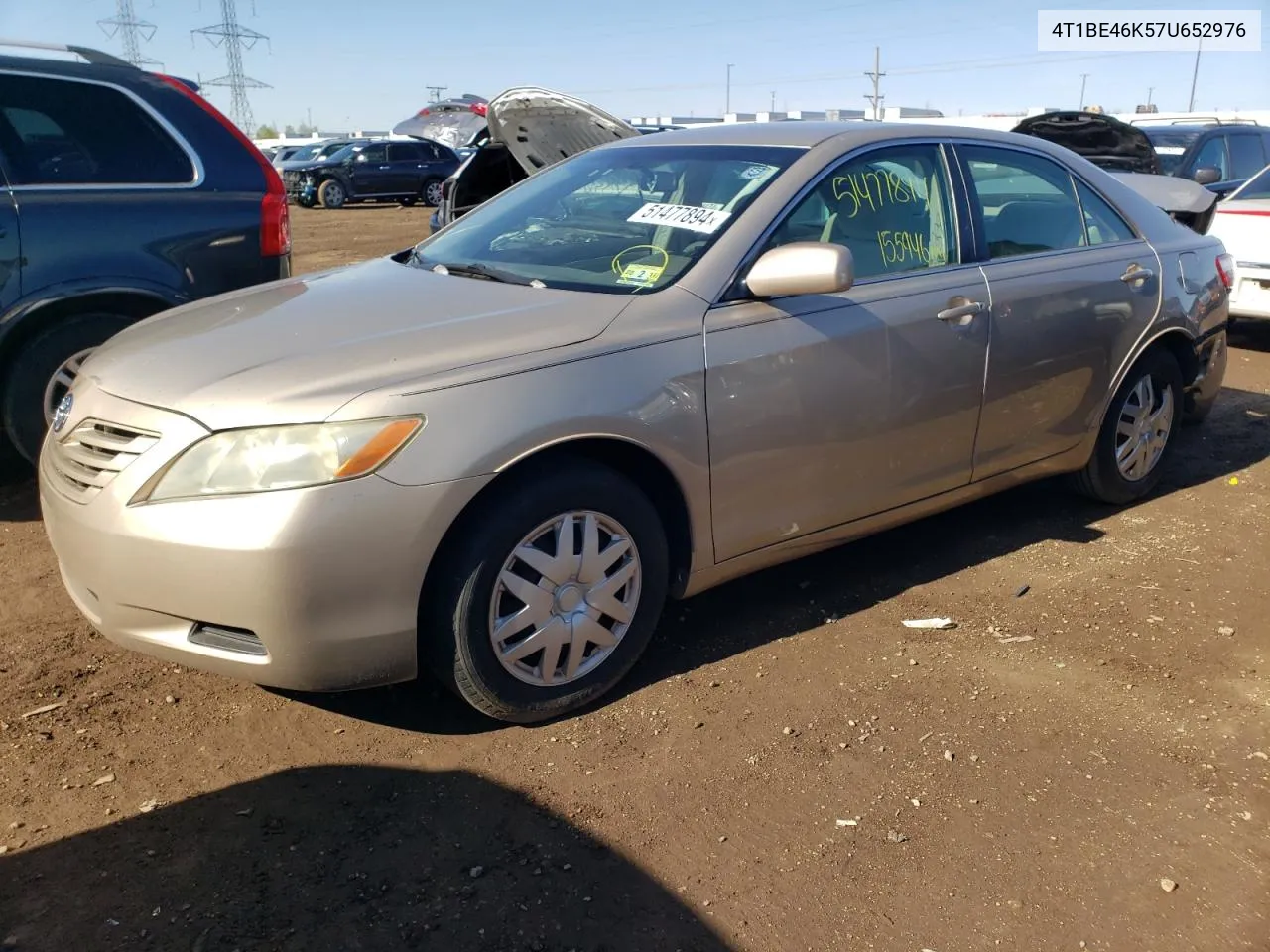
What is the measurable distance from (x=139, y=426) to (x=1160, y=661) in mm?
3175

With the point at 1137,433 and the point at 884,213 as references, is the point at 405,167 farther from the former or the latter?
the point at 884,213

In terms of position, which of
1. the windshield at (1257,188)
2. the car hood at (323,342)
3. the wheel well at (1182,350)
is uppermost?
the windshield at (1257,188)

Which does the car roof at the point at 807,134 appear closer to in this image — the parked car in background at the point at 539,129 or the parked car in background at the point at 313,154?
the parked car in background at the point at 539,129

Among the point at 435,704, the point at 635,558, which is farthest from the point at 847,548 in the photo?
the point at 435,704

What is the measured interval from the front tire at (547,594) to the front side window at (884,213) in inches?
42.5

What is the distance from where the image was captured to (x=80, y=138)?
4.71 m

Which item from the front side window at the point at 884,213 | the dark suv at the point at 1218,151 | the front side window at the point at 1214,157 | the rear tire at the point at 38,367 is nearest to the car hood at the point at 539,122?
the rear tire at the point at 38,367

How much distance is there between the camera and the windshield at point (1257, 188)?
27.6ft

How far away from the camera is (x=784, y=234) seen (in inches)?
137

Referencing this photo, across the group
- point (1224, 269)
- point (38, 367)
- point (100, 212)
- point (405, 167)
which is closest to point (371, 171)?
point (405, 167)

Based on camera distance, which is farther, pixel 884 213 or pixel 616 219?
pixel 884 213

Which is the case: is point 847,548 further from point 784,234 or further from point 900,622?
point 784,234

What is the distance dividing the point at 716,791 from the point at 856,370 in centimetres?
146

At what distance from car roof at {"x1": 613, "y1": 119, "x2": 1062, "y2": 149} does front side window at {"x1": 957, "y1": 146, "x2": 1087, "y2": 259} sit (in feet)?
0.38
